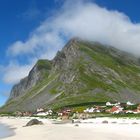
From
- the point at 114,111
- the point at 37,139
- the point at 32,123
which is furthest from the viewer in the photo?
the point at 114,111

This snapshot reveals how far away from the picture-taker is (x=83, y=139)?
5841cm

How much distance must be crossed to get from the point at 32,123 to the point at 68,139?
61.7 meters

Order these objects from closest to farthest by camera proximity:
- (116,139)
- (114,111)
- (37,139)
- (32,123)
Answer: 1. (116,139)
2. (37,139)
3. (32,123)
4. (114,111)

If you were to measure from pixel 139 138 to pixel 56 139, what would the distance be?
12855 millimetres

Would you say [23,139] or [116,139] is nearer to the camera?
[116,139]

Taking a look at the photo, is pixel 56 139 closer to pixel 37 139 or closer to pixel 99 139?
pixel 37 139

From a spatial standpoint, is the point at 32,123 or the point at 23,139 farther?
the point at 32,123

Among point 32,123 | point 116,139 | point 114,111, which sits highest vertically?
point 114,111

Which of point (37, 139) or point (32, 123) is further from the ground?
point (32, 123)

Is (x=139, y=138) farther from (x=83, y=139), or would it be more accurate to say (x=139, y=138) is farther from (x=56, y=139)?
(x=56, y=139)

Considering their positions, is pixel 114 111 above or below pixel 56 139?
above

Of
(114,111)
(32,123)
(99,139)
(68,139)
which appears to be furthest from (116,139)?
(114,111)

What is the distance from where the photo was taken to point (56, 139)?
195 feet

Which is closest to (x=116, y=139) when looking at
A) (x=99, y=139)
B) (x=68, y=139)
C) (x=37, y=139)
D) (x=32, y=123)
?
(x=99, y=139)
